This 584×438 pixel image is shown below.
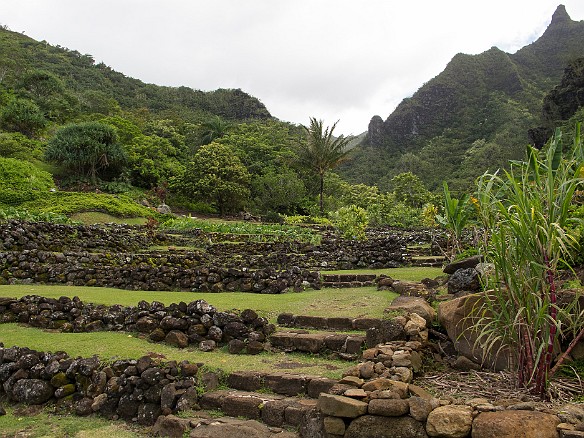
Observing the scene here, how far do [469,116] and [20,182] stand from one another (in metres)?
60.3

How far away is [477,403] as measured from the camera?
144 inches

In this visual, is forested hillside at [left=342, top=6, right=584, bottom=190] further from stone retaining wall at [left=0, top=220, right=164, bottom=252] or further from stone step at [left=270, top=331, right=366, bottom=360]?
stone step at [left=270, top=331, right=366, bottom=360]

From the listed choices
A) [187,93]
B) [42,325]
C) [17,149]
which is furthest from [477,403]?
[187,93]

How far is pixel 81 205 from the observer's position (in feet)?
80.2

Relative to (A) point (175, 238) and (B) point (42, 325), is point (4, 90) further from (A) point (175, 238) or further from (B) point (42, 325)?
(B) point (42, 325)

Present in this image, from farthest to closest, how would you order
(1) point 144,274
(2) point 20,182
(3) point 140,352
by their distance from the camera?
(2) point 20,182, (1) point 144,274, (3) point 140,352

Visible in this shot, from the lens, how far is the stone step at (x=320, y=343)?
18.2 ft

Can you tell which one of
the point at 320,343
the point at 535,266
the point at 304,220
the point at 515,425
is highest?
the point at 304,220

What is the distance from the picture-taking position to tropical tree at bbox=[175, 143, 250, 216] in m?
33.1

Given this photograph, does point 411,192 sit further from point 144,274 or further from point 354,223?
point 144,274

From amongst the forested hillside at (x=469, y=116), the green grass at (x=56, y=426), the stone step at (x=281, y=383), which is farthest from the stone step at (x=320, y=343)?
the forested hillside at (x=469, y=116)

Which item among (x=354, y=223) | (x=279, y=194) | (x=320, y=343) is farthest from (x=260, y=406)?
(x=279, y=194)

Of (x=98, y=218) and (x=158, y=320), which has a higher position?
(x=98, y=218)

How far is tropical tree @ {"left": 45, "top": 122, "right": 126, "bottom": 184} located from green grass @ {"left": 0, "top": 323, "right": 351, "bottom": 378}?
27973 millimetres
